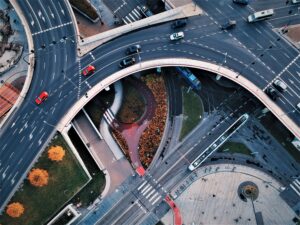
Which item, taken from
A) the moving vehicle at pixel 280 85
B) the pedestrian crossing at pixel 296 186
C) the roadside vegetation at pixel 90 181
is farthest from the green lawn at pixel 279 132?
the roadside vegetation at pixel 90 181

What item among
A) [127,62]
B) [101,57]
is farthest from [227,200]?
[101,57]

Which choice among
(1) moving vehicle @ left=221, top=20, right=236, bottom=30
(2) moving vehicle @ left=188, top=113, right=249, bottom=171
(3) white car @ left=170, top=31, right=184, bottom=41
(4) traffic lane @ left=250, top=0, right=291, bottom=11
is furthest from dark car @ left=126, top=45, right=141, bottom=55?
(4) traffic lane @ left=250, top=0, right=291, bottom=11

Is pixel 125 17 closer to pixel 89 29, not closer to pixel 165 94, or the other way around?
pixel 89 29

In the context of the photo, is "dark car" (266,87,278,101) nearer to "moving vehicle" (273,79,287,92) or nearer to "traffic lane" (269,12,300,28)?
"moving vehicle" (273,79,287,92)

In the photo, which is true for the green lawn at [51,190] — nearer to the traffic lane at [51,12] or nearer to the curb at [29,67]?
the curb at [29,67]

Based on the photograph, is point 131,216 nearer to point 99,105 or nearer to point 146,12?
point 99,105

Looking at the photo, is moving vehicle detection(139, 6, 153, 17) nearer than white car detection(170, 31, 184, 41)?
No
